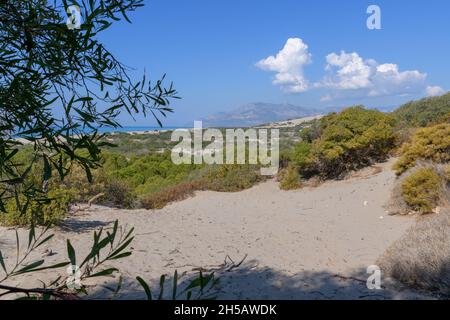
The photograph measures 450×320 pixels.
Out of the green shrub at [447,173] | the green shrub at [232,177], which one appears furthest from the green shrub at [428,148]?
the green shrub at [232,177]

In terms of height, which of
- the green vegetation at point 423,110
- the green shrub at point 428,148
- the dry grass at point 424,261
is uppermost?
the green vegetation at point 423,110

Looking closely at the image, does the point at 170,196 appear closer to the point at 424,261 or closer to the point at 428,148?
the point at 428,148

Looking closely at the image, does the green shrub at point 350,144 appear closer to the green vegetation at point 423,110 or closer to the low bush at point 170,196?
the low bush at point 170,196

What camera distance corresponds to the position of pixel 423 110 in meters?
19.7

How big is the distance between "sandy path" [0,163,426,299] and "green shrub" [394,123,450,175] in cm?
87

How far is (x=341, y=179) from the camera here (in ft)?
39.0

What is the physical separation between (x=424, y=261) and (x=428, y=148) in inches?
213

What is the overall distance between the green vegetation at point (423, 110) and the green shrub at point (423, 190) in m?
9.90

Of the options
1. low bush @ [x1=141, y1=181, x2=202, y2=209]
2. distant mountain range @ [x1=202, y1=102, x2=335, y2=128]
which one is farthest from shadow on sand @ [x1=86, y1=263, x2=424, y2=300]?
distant mountain range @ [x1=202, y1=102, x2=335, y2=128]

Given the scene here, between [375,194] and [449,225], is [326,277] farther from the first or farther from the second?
[375,194]

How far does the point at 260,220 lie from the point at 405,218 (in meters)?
2.93

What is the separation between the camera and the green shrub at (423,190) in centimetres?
734

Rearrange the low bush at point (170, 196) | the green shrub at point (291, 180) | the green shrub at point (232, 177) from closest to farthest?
the low bush at point (170, 196) < the green shrub at point (291, 180) < the green shrub at point (232, 177)
